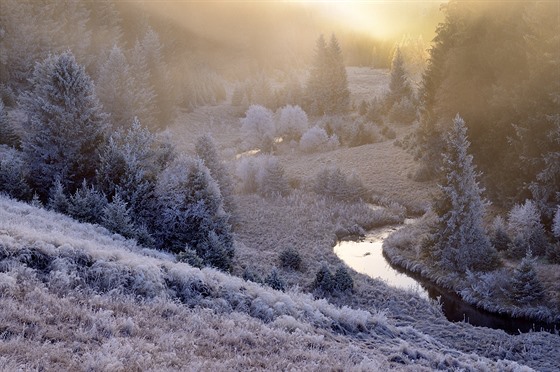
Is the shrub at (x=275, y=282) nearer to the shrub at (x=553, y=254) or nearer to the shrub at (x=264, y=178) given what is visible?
the shrub at (x=553, y=254)

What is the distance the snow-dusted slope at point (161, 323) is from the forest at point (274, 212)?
1.7 inches

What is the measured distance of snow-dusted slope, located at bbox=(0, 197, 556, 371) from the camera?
24.7 feet

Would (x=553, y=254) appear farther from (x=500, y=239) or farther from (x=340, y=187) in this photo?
(x=340, y=187)

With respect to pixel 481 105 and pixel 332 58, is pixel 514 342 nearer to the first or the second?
pixel 481 105

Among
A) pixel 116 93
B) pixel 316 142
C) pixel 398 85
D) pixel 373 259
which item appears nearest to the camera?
pixel 373 259

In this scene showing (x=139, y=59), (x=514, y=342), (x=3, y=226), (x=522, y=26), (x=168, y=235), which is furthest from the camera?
(x=139, y=59)

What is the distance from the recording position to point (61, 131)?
26203mm

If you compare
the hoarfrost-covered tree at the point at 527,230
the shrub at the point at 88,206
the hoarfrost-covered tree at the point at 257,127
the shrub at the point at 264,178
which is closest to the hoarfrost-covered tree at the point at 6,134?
the shrub at the point at 88,206

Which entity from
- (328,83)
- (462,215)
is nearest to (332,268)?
(462,215)

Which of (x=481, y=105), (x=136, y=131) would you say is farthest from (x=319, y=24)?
(x=136, y=131)

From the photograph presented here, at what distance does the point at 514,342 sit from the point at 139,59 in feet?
151

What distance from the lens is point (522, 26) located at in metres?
30.8

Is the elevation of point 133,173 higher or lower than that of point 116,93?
lower

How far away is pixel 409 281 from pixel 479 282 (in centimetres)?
344
